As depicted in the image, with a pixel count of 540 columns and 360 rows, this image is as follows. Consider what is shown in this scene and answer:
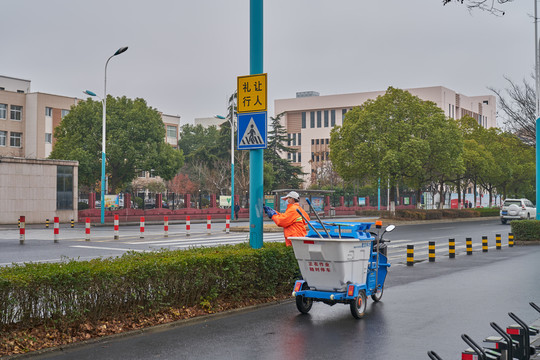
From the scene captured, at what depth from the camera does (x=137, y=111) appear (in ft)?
159

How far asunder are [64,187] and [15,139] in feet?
115

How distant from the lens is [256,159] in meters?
10.4

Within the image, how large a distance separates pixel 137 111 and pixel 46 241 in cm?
2651

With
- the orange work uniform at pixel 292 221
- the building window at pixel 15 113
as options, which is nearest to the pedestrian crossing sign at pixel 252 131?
the orange work uniform at pixel 292 221

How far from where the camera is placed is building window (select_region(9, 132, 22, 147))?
225 feet

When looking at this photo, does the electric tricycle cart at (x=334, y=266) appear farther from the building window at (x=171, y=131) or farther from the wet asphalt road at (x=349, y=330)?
the building window at (x=171, y=131)

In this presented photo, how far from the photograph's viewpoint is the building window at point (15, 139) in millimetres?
68500

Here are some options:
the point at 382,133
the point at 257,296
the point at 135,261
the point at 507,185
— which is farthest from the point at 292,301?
the point at 507,185

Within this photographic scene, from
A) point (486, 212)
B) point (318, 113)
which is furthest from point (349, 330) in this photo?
point (318, 113)

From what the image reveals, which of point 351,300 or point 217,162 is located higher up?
point 217,162

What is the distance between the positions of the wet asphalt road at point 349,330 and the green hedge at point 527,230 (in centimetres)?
1278

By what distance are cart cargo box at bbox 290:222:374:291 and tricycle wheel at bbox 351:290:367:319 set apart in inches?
8.6

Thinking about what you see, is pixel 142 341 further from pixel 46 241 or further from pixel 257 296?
pixel 46 241

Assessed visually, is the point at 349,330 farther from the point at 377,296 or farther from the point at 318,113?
the point at 318,113
